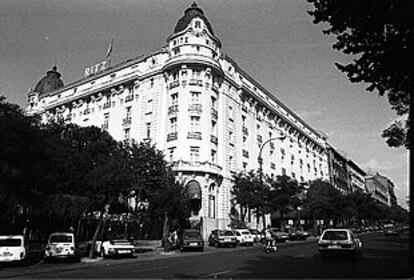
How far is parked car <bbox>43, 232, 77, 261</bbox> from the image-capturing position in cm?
2383

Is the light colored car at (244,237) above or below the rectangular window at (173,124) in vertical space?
below

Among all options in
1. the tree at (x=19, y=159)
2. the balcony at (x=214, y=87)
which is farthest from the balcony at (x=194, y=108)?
the tree at (x=19, y=159)

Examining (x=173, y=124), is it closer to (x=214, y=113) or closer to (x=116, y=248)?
(x=214, y=113)

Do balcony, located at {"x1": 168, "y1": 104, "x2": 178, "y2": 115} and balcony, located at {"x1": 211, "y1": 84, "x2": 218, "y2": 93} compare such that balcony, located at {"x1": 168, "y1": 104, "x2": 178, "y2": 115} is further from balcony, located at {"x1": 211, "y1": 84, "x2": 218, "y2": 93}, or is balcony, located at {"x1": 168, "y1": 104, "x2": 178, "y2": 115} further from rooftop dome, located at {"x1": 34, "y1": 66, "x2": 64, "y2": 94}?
rooftop dome, located at {"x1": 34, "y1": 66, "x2": 64, "y2": 94}

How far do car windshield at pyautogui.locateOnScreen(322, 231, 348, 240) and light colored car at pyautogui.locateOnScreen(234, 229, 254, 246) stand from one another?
1798cm

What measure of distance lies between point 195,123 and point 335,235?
2834 cm

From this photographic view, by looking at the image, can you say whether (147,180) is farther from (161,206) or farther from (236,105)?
(236,105)

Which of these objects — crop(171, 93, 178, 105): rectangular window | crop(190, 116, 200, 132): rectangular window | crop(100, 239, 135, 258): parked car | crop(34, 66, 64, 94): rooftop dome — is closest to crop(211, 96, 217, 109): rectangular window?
crop(190, 116, 200, 132): rectangular window

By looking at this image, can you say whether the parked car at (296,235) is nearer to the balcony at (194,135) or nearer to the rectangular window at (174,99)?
the balcony at (194,135)

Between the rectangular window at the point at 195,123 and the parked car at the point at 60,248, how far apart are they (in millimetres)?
26046

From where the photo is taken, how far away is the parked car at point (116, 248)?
26.8 meters

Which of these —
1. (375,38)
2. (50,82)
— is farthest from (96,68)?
(375,38)

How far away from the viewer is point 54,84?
74188 mm

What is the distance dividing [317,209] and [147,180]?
32.3m
